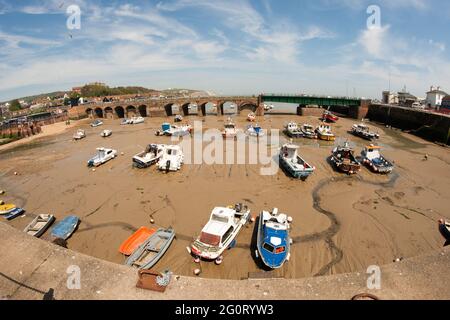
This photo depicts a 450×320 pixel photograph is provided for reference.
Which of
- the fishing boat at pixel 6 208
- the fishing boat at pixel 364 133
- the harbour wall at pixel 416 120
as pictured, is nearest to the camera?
the fishing boat at pixel 6 208

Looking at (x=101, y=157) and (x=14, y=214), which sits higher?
(x=101, y=157)

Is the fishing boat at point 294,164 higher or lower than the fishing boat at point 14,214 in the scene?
higher

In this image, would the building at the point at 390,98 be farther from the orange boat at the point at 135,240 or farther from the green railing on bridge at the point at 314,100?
the orange boat at the point at 135,240

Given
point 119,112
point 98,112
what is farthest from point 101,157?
point 98,112

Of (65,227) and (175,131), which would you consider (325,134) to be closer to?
(175,131)

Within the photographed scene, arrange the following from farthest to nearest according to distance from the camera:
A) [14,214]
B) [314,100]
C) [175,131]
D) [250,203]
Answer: [314,100]
[175,131]
[250,203]
[14,214]

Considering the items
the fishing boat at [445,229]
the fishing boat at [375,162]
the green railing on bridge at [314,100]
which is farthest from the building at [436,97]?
the fishing boat at [445,229]
